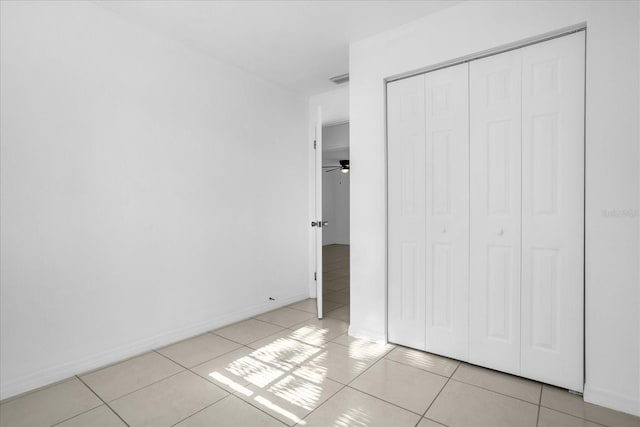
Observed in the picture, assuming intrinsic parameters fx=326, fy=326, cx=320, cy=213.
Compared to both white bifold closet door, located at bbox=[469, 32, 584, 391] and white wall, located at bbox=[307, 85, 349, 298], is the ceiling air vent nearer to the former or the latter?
white wall, located at bbox=[307, 85, 349, 298]

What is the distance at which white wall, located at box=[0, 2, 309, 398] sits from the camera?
221 cm

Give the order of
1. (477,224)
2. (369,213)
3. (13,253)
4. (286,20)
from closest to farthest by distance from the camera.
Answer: (13,253) → (477,224) → (286,20) → (369,213)

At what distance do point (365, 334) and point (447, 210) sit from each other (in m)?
1.38

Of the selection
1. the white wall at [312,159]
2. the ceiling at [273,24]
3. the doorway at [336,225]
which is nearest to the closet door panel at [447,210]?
the ceiling at [273,24]

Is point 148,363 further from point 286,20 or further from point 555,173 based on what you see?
point 555,173

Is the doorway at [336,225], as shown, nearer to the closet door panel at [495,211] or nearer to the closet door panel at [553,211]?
the closet door panel at [495,211]

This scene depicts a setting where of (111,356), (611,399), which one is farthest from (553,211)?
(111,356)

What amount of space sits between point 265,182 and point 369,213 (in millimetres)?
1499

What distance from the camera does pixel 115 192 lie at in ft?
8.70

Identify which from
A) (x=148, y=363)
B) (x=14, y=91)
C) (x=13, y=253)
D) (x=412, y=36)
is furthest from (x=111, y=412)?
(x=412, y=36)

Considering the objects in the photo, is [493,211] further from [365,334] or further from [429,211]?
[365,334]

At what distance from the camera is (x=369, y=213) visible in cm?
304

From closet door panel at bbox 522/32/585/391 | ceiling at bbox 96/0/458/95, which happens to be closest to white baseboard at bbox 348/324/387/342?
closet door panel at bbox 522/32/585/391

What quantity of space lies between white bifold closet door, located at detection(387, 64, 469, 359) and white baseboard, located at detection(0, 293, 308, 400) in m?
1.73
